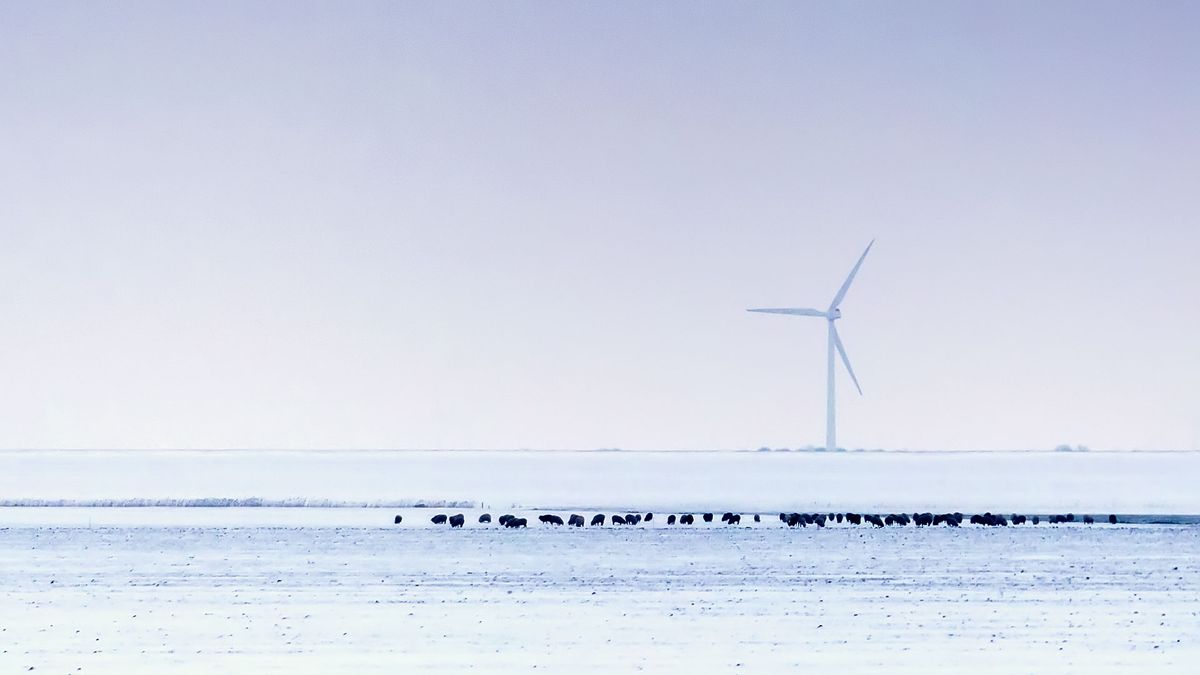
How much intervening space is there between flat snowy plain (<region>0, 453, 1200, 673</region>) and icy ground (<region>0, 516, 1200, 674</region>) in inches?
3.3

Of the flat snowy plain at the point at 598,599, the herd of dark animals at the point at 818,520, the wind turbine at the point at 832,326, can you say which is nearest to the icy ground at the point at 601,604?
the flat snowy plain at the point at 598,599

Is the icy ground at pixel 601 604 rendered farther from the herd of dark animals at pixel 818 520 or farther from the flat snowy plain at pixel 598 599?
the herd of dark animals at pixel 818 520

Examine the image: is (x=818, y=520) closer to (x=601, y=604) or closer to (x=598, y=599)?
(x=598, y=599)

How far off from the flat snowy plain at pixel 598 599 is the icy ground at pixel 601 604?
8 centimetres

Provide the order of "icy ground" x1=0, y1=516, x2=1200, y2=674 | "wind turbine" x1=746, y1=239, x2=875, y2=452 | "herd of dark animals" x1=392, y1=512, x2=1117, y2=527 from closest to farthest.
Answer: "icy ground" x1=0, y1=516, x2=1200, y2=674 → "herd of dark animals" x1=392, y1=512, x2=1117, y2=527 → "wind turbine" x1=746, y1=239, x2=875, y2=452

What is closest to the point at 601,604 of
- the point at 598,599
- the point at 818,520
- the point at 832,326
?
the point at 598,599

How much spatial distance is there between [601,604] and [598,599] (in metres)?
0.91

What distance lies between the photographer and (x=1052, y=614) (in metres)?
27.3

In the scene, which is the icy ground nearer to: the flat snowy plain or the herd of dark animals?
the flat snowy plain

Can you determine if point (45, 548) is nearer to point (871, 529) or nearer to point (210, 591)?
point (210, 591)

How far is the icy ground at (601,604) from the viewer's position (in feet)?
71.6

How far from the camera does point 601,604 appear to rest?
94.6ft

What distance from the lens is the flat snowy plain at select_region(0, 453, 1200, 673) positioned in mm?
21922

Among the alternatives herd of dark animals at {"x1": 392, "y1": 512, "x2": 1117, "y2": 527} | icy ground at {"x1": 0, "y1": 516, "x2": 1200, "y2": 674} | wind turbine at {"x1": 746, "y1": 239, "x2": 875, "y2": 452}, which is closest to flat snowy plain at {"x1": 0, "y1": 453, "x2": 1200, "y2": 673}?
icy ground at {"x1": 0, "y1": 516, "x2": 1200, "y2": 674}
